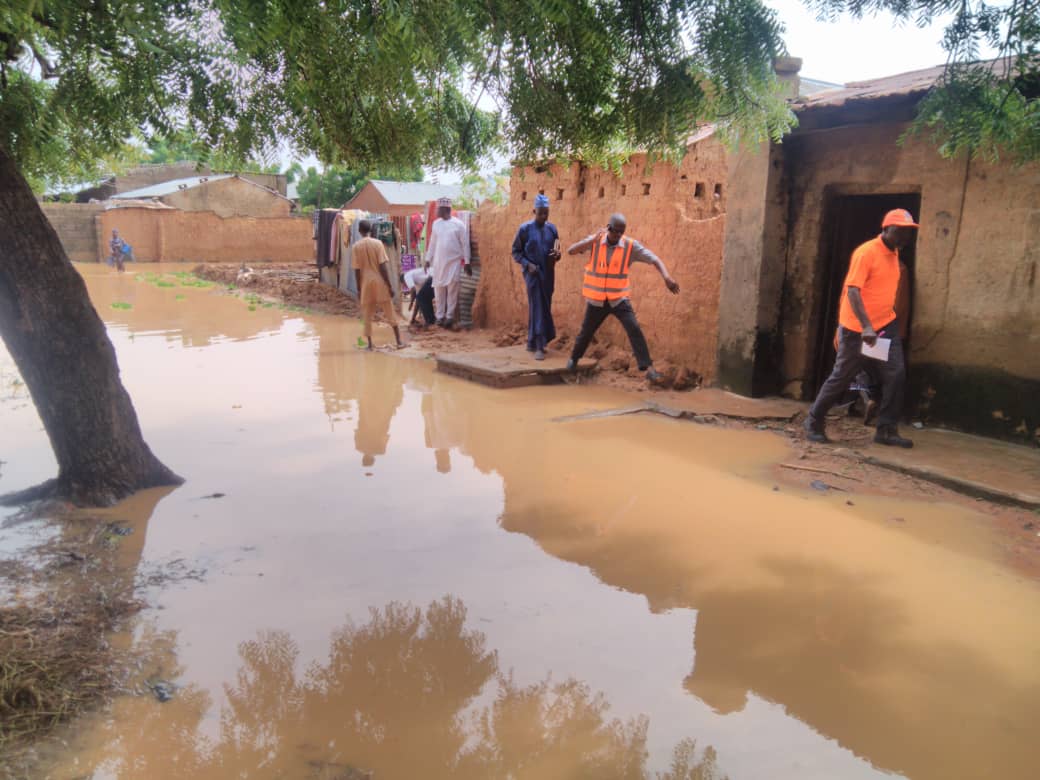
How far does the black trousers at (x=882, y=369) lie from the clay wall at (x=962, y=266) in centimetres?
65

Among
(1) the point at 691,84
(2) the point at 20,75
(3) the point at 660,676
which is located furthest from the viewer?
(2) the point at 20,75

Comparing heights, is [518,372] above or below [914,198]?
below

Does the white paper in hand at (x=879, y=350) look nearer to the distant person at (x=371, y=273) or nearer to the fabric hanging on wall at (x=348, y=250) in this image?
the distant person at (x=371, y=273)

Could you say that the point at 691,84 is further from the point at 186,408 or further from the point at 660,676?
the point at 186,408

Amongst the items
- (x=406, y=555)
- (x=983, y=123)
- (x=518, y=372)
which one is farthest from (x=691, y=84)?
(x=518, y=372)

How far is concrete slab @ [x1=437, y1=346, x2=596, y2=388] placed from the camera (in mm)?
8758

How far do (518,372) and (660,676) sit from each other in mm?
5738

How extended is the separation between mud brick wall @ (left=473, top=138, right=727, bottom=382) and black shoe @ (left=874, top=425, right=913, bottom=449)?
2.22 m

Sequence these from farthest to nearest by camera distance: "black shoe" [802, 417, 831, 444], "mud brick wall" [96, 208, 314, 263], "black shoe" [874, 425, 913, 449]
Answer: "mud brick wall" [96, 208, 314, 263] < "black shoe" [802, 417, 831, 444] < "black shoe" [874, 425, 913, 449]

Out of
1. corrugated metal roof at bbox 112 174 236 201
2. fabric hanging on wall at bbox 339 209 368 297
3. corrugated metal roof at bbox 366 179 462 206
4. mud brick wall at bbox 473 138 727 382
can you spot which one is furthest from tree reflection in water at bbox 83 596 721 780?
corrugated metal roof at bbox 112 174 236 201

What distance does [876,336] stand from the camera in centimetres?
588

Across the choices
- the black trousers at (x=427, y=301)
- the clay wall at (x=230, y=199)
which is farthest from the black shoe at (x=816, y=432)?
the clay wall at (x=230, y=199)

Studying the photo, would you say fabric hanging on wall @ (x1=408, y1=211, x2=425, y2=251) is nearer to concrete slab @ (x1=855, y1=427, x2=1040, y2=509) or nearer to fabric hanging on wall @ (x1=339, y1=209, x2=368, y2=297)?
fabric hanging on wall @ (x1=339, y1=209, x2=368, y2=297)

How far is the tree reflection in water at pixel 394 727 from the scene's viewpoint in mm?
2654
